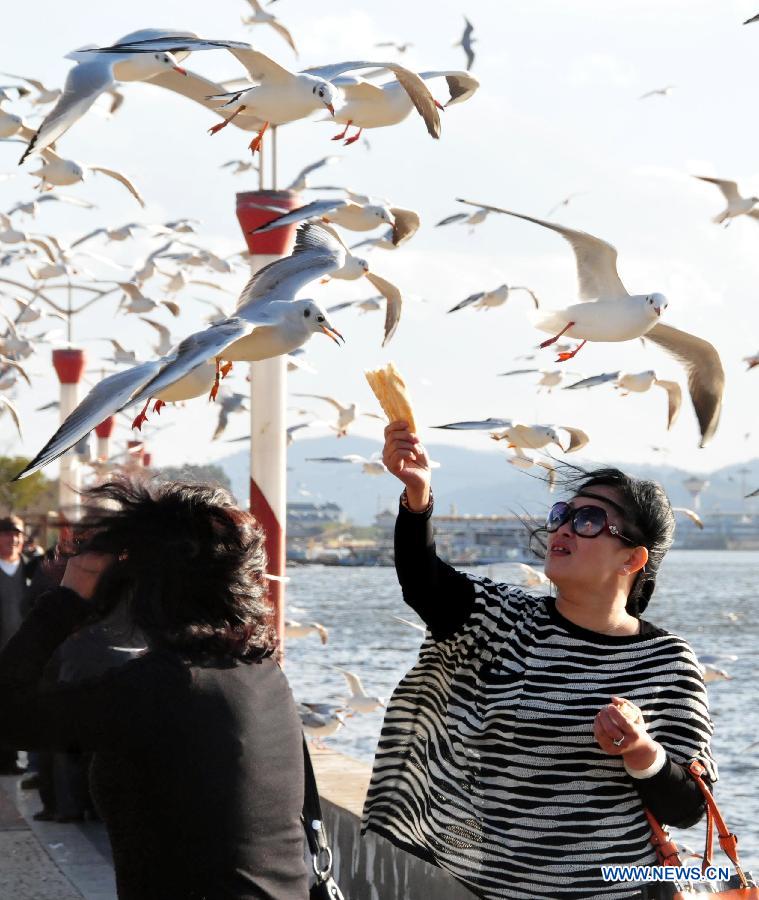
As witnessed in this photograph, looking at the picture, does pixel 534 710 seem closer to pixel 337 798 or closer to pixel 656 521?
pixel 656 521

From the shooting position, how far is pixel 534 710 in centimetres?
294

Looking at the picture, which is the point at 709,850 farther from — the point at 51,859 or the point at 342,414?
the point at 342,414

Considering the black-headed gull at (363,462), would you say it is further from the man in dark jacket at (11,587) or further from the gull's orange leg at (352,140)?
the gull's orange leg at (352,140)

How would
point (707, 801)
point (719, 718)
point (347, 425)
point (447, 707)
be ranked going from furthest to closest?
point (719, 718) < point (347, 425) < point (447, 707) < point (707, 801)

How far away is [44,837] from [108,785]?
4.99m

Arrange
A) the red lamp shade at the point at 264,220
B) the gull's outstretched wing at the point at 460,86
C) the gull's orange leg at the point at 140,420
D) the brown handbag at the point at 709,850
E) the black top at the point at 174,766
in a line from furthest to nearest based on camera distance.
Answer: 1. the gull's outstretched wing at the point at 460,86
2. the red lamp shade at the point at 264,220
3. the gull's orange leg at the point at 140,420
4. the brown handbag at the point at 709,850
5. the black top at the point at 174,766

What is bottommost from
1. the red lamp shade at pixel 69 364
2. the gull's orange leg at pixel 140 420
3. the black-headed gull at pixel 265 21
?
the gull's orange leg at pixel 140 420

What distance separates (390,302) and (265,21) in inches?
208

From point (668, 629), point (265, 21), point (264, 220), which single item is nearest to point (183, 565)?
point (668, 629)

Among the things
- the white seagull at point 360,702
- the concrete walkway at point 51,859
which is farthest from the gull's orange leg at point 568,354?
the white seagull at point 360,702

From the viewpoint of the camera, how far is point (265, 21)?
12078 millimetres

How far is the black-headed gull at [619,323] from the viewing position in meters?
6.13

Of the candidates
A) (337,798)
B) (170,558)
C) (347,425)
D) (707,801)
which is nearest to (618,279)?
(337,798)

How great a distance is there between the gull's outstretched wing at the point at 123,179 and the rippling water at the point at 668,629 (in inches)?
126
